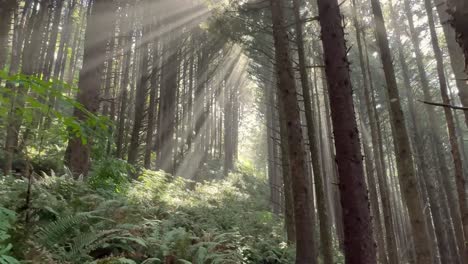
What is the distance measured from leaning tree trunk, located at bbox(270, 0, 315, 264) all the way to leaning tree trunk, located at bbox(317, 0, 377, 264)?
2.09 m

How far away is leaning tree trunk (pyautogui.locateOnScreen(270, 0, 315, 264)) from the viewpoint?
6.75 meters

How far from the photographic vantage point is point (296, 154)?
7270 mm

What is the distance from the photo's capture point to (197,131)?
22156 mm

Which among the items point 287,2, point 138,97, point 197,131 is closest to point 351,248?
point 287,2

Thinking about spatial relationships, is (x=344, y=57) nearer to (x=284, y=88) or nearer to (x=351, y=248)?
(x=284, y=88)

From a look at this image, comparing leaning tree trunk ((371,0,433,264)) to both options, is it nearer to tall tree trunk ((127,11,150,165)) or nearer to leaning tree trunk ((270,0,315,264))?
leaning tree trunk ((270,0,315,264))

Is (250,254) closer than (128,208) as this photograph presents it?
No

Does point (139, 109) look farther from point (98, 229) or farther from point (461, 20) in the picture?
point (461, 20)

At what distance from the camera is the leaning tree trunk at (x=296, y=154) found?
22.1ft

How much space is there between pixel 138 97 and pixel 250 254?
32.1 ft

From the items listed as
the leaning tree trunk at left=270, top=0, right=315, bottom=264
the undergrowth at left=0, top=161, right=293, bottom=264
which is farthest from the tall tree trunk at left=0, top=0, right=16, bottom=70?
the leaning tree trunk at left=270, top=0, right=315, bottom=264

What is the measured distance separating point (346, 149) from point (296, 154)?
244 cm

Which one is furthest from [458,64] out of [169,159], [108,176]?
[169,159]

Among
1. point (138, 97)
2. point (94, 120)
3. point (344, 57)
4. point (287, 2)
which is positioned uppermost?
point (287, 2)
